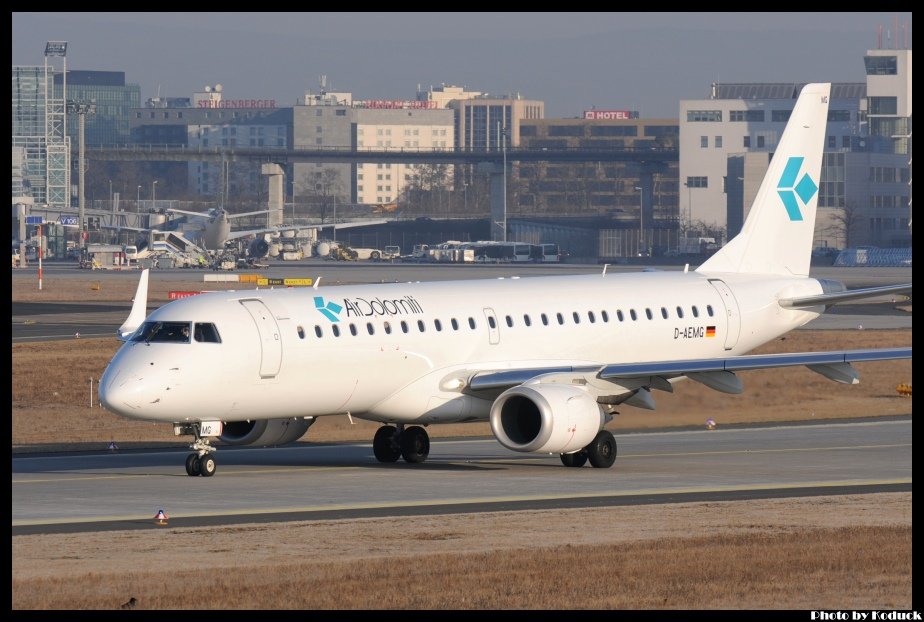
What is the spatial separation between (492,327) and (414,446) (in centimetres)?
352

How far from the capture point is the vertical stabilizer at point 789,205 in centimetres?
4572

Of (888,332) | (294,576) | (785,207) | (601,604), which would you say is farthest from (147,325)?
(888,332)

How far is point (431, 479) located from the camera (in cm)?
3578

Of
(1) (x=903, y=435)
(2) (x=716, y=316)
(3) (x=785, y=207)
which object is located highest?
(3) (x=785, y=207)

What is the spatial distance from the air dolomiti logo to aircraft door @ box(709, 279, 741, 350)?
931 centimetres

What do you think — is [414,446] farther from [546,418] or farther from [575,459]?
[546,418]

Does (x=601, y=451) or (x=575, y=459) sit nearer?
(x=601, y=451)

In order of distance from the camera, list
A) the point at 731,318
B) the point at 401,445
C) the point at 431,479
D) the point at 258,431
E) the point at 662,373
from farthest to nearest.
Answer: the point at 731,318 < the point at 401,445 < the point at 258,431 < the point at 662,373 < the point at 431,479

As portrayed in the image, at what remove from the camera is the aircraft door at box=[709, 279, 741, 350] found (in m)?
43.1

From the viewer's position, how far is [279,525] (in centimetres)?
2812

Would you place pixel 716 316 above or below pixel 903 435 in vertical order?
above

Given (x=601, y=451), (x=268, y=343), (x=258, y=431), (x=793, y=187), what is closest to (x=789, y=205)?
(x=793, y=187)
